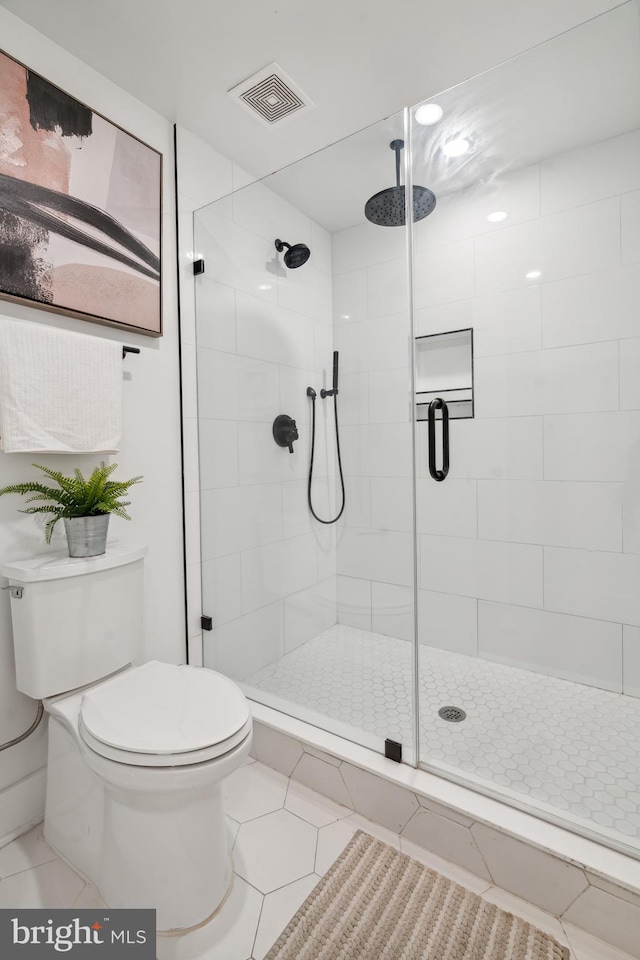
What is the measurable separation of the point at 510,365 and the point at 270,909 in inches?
66.1

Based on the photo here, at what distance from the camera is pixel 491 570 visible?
1.60m

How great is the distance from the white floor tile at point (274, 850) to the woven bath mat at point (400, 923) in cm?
9

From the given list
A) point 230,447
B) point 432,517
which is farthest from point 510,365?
point 230,447

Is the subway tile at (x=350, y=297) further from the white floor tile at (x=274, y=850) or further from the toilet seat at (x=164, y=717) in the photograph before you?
the white floor tile at (x=274, y=850)

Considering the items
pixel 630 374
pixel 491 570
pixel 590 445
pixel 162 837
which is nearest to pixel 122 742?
pixel 162 837

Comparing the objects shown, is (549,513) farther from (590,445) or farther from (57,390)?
(57,390)

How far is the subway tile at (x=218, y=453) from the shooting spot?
189 centimetres

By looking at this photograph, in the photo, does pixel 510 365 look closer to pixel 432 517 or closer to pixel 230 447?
pixel 432 517

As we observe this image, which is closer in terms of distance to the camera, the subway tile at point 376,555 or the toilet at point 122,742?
the toilet at point 122,742

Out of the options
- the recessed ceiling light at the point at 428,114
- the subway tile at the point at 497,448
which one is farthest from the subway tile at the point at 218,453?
the recessed ceiling light at the point at 428,114

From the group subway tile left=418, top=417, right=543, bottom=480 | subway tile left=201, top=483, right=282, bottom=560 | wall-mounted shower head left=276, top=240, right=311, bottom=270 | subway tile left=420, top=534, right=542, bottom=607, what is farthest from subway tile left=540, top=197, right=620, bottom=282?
subway tile left=201, top=483, right=282, bottom=560

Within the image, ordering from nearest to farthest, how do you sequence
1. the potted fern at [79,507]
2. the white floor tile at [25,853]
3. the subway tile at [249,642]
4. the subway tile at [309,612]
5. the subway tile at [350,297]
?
1. the white floor tile at [25,853]
2. the potted fern at [79,507]
3. the subway tile at [350,297]
4. the subway tile at [309,612]
5. the subway tile at [249,642]

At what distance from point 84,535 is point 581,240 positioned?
5.81 feet

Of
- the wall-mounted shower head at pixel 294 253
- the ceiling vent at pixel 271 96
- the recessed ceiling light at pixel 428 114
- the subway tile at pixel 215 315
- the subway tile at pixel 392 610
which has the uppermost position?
the ceiling vent at pixel 271 96
